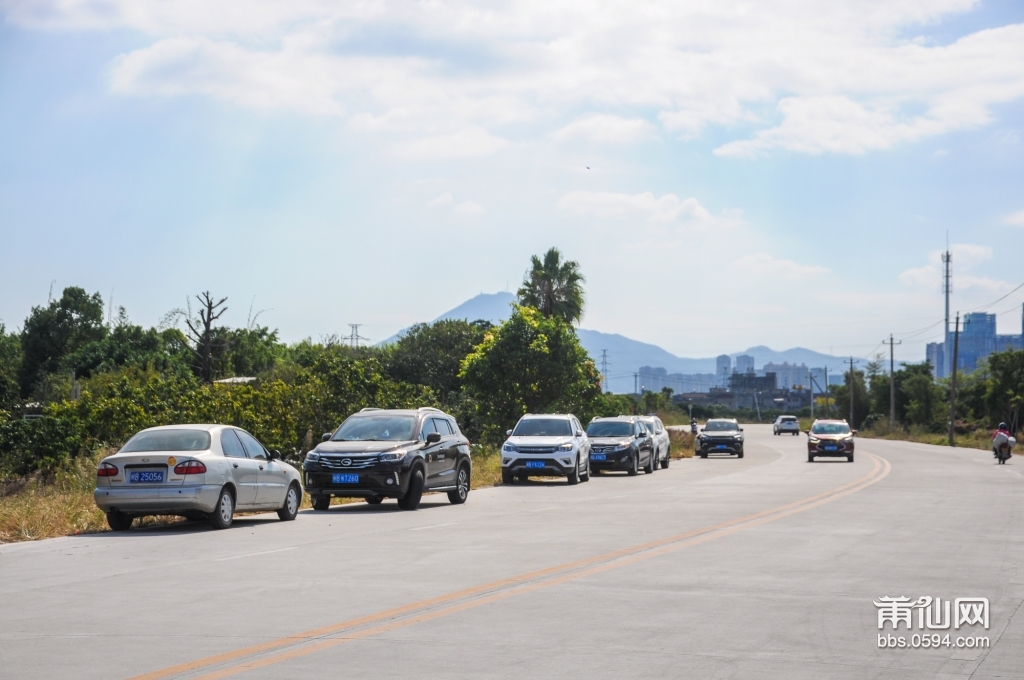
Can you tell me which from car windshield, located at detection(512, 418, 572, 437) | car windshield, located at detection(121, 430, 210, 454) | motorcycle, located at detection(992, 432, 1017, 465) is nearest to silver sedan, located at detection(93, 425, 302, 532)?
car windshield, located at detection(121, 430, 210, 454)

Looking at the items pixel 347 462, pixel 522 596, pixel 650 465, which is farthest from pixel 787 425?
pixel 522 596

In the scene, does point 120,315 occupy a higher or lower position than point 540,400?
higher

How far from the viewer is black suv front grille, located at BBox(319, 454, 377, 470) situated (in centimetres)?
2064

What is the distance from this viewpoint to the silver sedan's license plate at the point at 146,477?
1653 centimetres

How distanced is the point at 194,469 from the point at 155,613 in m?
7.29

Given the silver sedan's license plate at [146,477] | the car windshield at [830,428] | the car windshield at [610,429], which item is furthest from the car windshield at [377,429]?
the car windshield at [830,428]

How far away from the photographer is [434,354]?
2712 inches

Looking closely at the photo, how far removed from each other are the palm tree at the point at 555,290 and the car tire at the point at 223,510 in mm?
45406

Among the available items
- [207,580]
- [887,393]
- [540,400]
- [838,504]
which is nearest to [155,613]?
[207,580]

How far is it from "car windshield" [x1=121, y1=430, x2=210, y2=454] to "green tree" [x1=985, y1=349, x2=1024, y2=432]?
71477 mm

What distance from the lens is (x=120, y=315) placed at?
3957 inches

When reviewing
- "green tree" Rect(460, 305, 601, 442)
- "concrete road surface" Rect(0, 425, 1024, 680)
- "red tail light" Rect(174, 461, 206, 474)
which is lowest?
"concrete road surface" Rect(0, 425, 1024, 680)

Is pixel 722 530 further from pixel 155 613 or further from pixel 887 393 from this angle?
pixel 887 393

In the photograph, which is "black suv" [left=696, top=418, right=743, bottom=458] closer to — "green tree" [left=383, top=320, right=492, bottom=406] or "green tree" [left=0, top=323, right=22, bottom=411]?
"green tree" [left=383, top=320, right=492, bottom=406]
